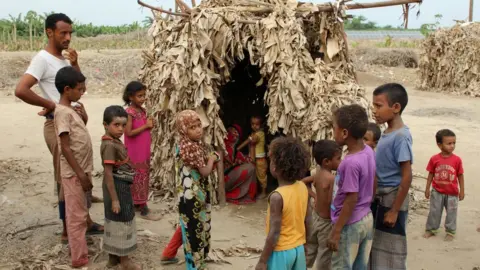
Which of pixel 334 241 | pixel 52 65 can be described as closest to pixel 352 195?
pixel 334 241

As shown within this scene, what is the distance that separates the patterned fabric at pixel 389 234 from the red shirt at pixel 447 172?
181 cm

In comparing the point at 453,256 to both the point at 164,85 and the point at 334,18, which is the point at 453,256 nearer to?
the point at 334,18

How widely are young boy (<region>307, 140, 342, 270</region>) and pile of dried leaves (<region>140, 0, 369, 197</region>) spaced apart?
1.70m

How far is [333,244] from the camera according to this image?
124 inches

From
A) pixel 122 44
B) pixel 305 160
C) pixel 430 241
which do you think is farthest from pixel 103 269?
pixel 122 44

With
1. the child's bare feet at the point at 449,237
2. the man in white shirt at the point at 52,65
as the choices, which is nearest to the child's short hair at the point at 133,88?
the man in white shirt at the point at 52,65

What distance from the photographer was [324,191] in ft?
11.4

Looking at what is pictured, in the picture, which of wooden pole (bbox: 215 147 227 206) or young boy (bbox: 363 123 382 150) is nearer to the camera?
young boy (bbox: 363 123 382 150)

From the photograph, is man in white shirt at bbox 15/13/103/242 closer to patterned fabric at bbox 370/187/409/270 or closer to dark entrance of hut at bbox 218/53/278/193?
patterned fabric at bbox 370/187/409/270

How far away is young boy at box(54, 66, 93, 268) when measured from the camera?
378 cm

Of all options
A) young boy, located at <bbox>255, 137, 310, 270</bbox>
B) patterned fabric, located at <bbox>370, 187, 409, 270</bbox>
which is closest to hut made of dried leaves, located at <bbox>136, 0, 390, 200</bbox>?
patterned fabric, located at <bbox>370, 187, 409, 270</bbox>

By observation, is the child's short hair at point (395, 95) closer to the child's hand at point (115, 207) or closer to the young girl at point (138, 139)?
the child's hand at point (115, 207)

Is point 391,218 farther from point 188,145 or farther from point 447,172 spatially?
point 447,172

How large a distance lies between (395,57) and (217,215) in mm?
22566
